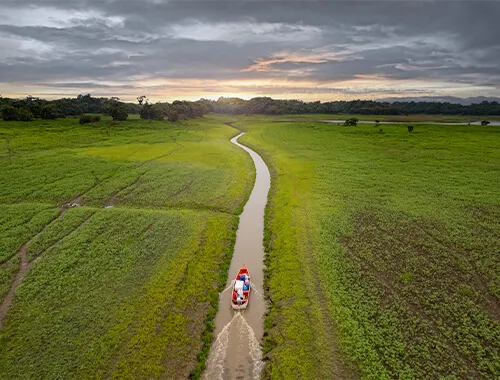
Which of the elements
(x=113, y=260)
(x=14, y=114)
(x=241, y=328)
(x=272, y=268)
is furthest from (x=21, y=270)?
(x=14, y=114)

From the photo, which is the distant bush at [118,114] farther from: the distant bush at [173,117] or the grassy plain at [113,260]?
the grassy plain at [113,260]

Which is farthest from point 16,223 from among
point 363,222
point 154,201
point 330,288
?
point 363,222

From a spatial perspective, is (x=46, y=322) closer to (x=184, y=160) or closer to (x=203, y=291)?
(x=203, y=291)

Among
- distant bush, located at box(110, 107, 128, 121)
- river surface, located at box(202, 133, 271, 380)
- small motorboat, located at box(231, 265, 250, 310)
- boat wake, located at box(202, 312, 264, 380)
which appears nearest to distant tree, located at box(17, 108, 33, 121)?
distant bush, located at box(110, 107, 128, 121)

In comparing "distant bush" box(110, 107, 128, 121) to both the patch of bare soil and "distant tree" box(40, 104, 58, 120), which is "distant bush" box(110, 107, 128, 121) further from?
the patch of bare soil

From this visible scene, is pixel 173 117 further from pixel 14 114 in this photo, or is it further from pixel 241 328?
pixel 241 328
